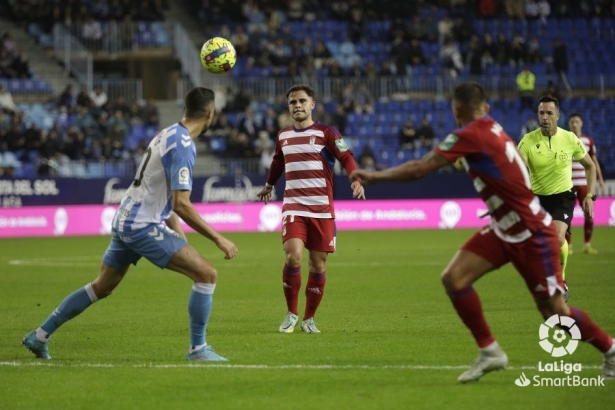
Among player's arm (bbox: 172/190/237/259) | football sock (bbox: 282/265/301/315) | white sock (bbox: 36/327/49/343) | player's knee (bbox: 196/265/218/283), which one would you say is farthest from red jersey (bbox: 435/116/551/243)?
white sock (bbox: 36/327/49/343)

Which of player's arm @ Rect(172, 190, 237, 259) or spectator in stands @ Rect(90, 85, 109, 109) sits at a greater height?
spectator in stands @ Rect(90, 85, 109, 109)

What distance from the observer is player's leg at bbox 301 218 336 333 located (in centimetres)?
1127

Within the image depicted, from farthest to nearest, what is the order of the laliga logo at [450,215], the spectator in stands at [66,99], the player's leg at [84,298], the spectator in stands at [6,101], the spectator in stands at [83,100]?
the spectator in stands at [66,99] < the spectator in stands at [83,100] < the spectator in stands at [6,101] < the laliga logo at [450,215] < the player's leg at [84,298]

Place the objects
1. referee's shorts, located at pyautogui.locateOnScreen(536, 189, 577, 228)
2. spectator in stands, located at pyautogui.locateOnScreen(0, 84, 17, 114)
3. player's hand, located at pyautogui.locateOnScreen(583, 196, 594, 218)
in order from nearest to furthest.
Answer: referee's shorts, located at pyautogui.locateOnScreen(536, 189, 577, 228), player's hand, located at pyautogui.locateOnScreen(583, 196, 594, 218), spectator in stands, located at pyautogui.locateOnScreen(0, 84, 17, 114)

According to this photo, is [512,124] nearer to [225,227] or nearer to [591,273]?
[225,227]

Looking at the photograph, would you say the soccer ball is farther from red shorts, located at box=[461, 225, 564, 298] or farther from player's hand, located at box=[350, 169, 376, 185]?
red shorts, located at box=[461, 225, 564, 298]

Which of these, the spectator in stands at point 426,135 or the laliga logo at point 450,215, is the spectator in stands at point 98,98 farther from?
the laliga logo at point 450,215

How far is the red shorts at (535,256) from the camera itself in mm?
7895

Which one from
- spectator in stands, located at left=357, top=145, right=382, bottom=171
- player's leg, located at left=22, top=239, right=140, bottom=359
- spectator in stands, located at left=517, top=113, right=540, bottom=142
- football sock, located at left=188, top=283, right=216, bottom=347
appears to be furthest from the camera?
spectator in stands, located at left=517, top=113, right=540, bottom=142

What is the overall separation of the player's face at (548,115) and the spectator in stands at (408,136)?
2094 centimetres

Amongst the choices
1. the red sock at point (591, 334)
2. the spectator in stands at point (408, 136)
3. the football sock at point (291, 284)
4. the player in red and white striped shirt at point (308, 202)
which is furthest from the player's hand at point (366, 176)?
the spectator in stands at point (408, 136)

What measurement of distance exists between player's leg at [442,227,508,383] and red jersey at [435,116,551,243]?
0.52ft

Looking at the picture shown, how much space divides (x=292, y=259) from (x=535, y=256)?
3848 mm

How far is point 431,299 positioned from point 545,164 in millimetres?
2348
